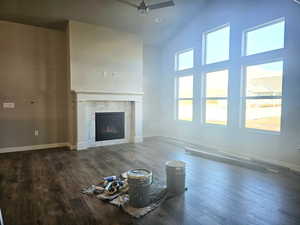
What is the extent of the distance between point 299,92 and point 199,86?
248 centimetres

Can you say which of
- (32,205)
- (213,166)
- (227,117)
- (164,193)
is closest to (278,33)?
(227,117)

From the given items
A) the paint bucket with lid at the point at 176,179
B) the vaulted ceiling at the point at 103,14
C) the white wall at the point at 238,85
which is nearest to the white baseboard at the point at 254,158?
the white wall at the point at 238,85

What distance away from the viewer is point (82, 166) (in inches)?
147

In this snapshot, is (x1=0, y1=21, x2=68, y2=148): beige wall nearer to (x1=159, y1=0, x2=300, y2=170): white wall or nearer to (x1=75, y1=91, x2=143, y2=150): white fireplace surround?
(x1=75, y1=91, x2=143, y2=150): white fireplace surround

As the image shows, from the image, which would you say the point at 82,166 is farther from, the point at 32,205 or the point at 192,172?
the point at 192,172

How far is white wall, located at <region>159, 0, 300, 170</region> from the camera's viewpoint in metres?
3.60

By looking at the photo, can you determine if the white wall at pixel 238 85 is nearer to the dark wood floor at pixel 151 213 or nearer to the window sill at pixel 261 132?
the window sill at pixel 261 132

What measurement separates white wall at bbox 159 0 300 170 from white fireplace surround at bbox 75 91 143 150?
1.40 m

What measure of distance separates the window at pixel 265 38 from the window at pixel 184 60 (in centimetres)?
182

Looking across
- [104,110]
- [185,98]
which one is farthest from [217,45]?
[104,110]

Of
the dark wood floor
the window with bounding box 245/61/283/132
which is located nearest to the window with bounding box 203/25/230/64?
the window with bounding box 245/61/283/132

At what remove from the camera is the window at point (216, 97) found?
195 inches

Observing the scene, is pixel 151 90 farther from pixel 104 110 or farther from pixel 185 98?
pixel 104 110

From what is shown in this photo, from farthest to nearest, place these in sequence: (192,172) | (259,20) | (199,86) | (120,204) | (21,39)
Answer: (199,86) < (21,39) < (259,20) < (192,172) < (120,204)
